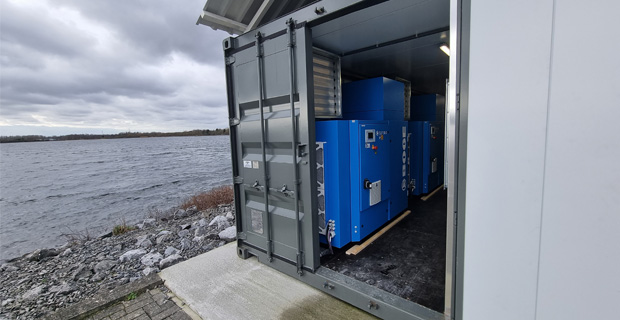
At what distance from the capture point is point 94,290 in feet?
11.1

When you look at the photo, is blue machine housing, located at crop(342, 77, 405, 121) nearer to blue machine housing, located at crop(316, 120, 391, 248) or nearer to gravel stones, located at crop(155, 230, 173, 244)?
blue machine housing, located at crop(316, 120, 391, 248)

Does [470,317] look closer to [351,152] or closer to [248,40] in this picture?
[351,152]

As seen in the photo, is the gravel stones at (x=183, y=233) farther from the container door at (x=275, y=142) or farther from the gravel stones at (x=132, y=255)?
the container door at (x=275, y=142)

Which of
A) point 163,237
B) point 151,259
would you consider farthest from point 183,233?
point 151,259

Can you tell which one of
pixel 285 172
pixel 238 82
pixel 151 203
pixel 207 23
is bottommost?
pixel 151 203

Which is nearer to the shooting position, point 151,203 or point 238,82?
point 238,82

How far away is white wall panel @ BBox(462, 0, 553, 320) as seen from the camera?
4.19 ft

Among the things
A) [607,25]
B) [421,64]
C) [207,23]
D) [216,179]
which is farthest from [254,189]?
[216,179]

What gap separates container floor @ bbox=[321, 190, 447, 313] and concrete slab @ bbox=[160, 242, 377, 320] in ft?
1.41

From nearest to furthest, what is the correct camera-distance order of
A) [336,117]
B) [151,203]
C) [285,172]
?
[285,172] < [336,117] < [151,203]

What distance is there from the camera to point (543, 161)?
49.8 inches

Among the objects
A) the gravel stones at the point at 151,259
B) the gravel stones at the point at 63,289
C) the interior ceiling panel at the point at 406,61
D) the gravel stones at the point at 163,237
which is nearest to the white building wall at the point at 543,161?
the interior ceiling panel at the point at 406,61

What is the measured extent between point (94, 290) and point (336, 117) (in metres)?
3.97

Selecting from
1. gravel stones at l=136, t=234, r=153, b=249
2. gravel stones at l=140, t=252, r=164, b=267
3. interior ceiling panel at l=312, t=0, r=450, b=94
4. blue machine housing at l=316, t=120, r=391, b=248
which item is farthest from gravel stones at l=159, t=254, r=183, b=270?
interior ceiling panel at l=312, t=0, r=450, b=94
